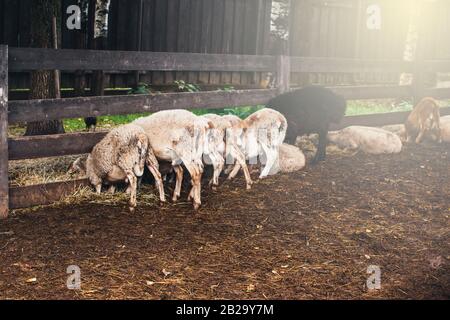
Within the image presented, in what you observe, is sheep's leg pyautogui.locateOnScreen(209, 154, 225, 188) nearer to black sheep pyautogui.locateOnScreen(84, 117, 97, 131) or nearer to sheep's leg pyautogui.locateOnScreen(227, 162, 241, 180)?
sheep's leg pyautogui.locateOnScreen(227, 162, 241, 180)

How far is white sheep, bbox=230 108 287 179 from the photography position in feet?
25.8

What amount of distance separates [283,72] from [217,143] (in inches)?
113

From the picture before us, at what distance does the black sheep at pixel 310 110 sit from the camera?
895 cm

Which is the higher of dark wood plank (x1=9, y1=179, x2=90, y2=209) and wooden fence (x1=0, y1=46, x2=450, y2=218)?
wooden fence (x1=0, y1=46, x2=450, y2=218)

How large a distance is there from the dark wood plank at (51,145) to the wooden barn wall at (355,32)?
332 inches

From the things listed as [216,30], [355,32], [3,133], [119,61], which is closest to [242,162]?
[119,61]

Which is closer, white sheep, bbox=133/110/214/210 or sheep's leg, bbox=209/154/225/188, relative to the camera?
white sheep, bbox=133/110/214/210

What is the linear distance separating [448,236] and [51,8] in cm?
605

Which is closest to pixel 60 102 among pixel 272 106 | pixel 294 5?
pixel 272 106

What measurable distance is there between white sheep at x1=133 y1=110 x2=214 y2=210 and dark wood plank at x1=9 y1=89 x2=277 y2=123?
533mm

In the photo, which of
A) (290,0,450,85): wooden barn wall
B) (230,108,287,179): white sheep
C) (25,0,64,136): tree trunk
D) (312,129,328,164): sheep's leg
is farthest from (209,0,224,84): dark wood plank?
(230,108,287,179): white sheep

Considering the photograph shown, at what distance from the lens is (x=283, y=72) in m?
9.54

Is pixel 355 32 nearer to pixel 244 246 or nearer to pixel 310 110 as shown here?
pixel 310 110
